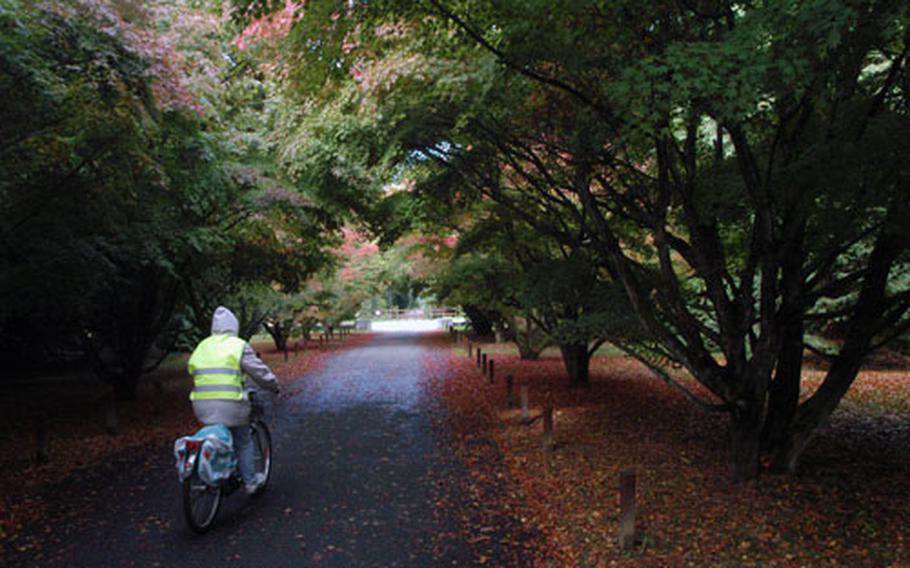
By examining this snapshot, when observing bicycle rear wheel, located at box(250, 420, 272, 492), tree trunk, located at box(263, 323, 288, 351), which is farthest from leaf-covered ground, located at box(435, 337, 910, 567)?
tree trunk, located at box(263, 323, 288, 351)

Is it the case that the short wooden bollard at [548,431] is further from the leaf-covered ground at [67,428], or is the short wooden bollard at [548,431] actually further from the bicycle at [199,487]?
the leaf-covered ground at [67,428]

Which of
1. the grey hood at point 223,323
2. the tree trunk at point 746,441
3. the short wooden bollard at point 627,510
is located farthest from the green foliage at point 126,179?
the tree trunk at point 746,441

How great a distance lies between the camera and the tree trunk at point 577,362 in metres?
14.6

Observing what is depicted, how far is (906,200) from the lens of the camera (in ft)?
15.4

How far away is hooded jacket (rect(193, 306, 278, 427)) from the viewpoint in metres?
5.60

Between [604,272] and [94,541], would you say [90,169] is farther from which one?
[604,272]

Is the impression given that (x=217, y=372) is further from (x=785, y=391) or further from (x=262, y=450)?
(x=785, y=391)

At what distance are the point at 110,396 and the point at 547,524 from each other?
835 cm

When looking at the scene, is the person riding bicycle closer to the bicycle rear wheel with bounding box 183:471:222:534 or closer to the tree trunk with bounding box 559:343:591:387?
the bicycle rear wheel with bounding box 183:471:222:534

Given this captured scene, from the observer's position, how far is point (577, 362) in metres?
14.6

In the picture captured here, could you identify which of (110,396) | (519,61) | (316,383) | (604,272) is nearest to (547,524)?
(519,61)

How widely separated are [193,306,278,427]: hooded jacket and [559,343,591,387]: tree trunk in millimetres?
9737

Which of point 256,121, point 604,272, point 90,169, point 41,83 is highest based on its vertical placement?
point 256,121

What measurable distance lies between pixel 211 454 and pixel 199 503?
1.74ft
